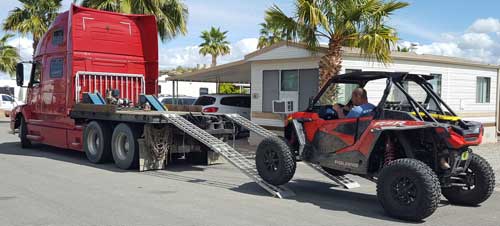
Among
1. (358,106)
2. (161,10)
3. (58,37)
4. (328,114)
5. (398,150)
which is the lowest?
(398,150)

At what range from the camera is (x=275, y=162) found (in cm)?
871

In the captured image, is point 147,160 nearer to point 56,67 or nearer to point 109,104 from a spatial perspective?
point 109,104

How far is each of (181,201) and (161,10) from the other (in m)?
14.4

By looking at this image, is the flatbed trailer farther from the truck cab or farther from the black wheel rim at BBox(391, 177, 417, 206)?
the black wheel rim at BBox(391, 177, 417, 206)

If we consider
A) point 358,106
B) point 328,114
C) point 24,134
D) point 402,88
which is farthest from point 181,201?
point 24,134

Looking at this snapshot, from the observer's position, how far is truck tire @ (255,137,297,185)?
8484 millimetres

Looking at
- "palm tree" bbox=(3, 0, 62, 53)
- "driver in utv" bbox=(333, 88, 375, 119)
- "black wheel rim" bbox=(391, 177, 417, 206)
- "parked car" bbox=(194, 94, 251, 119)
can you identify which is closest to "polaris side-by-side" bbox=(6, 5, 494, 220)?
"black wheel rim" bbox=(391, 177, 417, 206)

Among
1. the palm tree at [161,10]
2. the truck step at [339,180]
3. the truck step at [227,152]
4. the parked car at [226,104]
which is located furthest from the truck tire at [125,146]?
the palm tree at [161,10]

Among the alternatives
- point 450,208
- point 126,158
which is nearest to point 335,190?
point 450,208

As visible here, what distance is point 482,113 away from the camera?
65.4 ft

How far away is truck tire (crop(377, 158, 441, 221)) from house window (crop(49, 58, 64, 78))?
364 inches

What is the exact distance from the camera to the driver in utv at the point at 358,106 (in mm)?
7820

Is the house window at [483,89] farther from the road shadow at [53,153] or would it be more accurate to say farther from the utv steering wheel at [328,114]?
the road shadow at [53,153]

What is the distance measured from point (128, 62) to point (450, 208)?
9.09 metres
